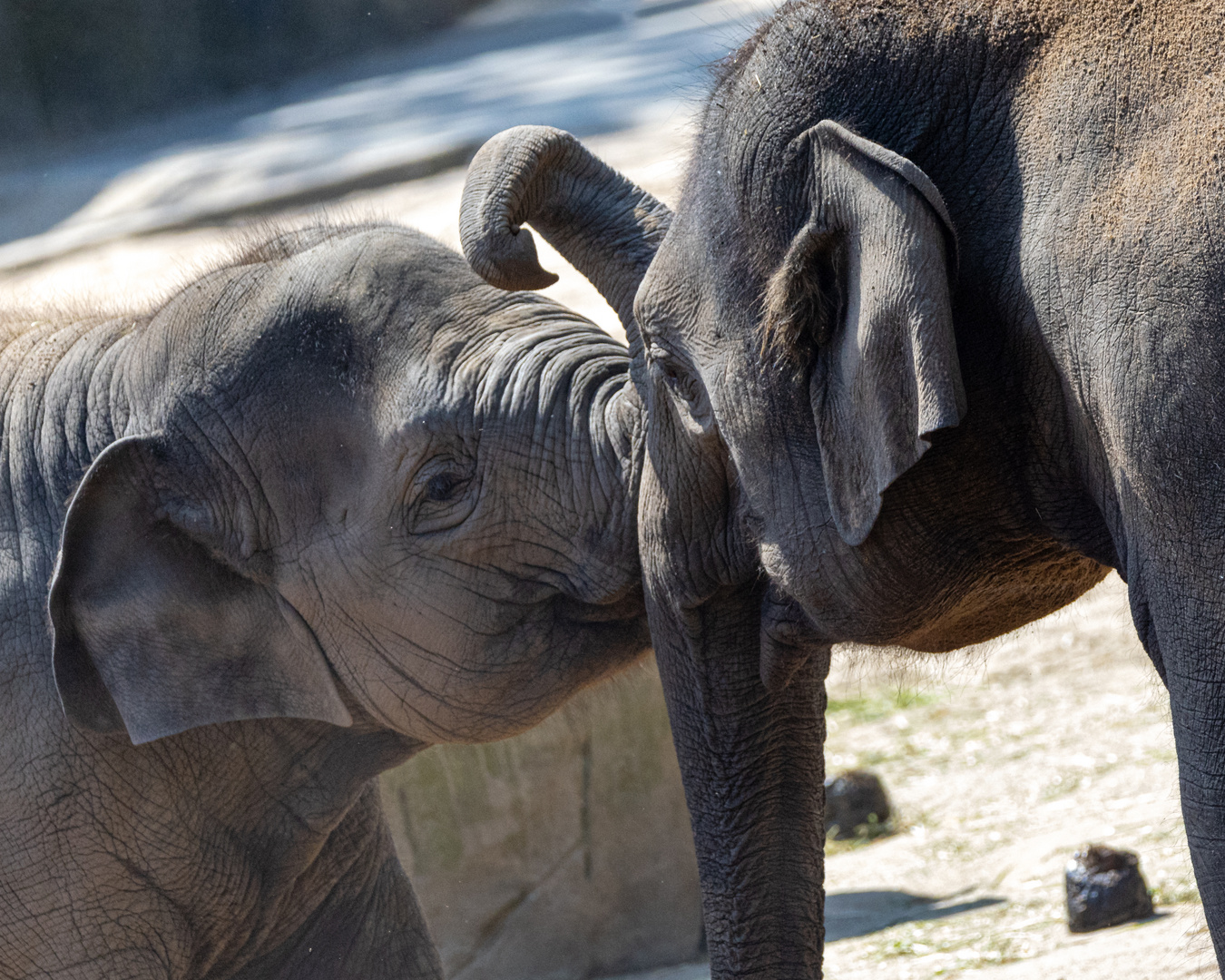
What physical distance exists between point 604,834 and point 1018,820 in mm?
1224

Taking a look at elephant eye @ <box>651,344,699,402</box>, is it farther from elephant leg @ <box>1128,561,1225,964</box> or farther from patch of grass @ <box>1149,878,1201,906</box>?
patch of grass @ <box>1149,878,1201,906</box>

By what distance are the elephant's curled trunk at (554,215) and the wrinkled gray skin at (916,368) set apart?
0.4 inches

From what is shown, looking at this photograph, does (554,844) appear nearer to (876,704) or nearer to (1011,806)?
(1011,806)

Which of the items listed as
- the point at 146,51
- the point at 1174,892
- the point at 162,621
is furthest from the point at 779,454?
the point at 146,51

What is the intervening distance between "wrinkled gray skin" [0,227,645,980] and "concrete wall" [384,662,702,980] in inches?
59.7

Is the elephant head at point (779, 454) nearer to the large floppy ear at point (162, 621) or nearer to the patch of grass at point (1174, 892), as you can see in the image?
the large floppy ear at point (162, 621)

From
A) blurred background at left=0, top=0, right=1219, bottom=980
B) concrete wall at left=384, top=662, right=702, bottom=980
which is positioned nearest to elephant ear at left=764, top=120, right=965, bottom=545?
blurred background at left=0, top=0, right=1219, bottom=980

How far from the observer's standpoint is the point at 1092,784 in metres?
5.14

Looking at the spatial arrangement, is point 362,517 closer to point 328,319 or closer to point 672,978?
point 328,319

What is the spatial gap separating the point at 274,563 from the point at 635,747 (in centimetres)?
195

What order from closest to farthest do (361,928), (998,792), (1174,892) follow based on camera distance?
(361,928), (1174,892), (998,792)

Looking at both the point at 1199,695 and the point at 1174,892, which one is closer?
the point at 1199,695

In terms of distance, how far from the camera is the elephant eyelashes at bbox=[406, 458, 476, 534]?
2.88 meters

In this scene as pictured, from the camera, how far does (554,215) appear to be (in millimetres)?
2854
